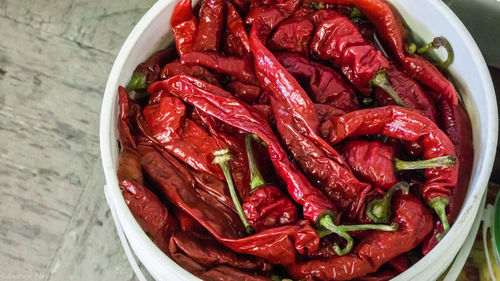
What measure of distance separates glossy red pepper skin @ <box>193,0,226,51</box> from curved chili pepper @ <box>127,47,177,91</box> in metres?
0.11

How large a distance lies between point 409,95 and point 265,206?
1.62ft

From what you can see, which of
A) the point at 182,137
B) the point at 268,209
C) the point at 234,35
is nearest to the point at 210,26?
the point at 234,35

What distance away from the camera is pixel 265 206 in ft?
4.31

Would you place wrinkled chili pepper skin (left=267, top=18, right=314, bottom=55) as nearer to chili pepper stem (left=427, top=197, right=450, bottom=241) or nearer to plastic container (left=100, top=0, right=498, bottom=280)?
plastic container (left=100, top=0, right=498, bottom=280)

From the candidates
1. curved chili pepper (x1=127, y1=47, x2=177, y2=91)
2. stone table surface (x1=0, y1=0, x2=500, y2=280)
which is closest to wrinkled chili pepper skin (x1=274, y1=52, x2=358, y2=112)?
curved chili pepper (x1=127, y1=47, x2=177, y2=91)

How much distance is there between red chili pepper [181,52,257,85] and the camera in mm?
1462

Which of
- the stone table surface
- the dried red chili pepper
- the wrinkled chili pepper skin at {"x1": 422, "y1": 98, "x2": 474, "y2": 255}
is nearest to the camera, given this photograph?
the wrinkled chili pepper skin at {"x1": 422, "y1": 98, "x2": 474, "y2": 255}

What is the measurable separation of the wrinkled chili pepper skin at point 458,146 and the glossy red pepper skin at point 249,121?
0.88 ft

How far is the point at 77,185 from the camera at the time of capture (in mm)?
1959

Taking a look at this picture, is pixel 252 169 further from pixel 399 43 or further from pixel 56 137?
pixel 56 137

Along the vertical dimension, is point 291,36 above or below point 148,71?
above

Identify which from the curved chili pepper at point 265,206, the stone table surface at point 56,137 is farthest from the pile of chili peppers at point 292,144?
the stone table surface at point 56,137

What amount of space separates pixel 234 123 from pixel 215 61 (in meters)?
0.21

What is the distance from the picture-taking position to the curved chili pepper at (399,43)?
4.89 feet
